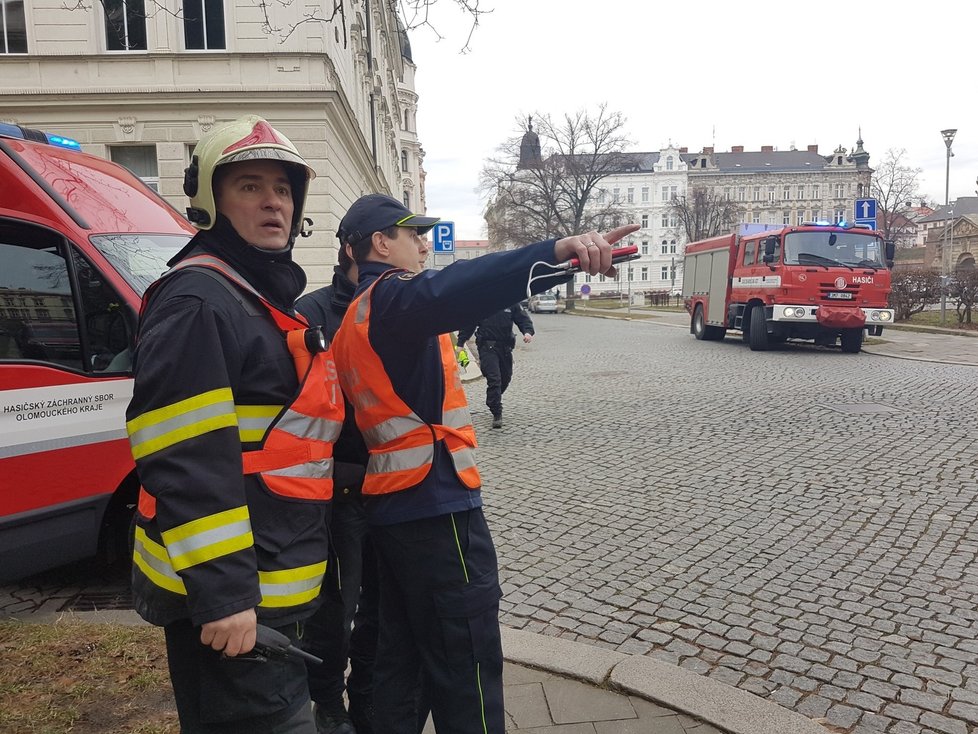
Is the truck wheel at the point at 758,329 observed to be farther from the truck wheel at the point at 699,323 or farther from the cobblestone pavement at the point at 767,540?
the cobblestone pavement at the point at 767,540

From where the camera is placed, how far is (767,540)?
4.90 m

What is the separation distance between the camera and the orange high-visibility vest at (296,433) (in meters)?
1.82

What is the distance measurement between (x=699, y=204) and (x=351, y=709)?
225 ft

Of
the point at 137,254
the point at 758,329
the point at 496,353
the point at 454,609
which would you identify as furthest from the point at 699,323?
the point at 454,609

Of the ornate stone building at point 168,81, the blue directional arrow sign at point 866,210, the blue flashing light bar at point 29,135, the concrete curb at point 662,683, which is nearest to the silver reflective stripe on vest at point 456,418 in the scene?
the concrete curb at point 662,683

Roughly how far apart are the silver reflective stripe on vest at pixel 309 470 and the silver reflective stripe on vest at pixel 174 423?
219 mm

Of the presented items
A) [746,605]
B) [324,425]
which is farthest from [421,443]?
[746,605]

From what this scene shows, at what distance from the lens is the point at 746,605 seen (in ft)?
12.9

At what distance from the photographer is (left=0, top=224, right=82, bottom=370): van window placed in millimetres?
4023

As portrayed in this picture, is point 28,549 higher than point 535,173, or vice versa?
point 535,173

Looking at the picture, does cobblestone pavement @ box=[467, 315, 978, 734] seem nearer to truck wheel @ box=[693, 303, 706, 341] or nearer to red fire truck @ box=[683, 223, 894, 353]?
red fire truck @ box=[683, 223, 894, 353]

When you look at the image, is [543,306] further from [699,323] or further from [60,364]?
[60,364]

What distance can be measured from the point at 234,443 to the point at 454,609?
0.84m

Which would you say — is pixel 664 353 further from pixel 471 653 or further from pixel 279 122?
pixel 471 653
